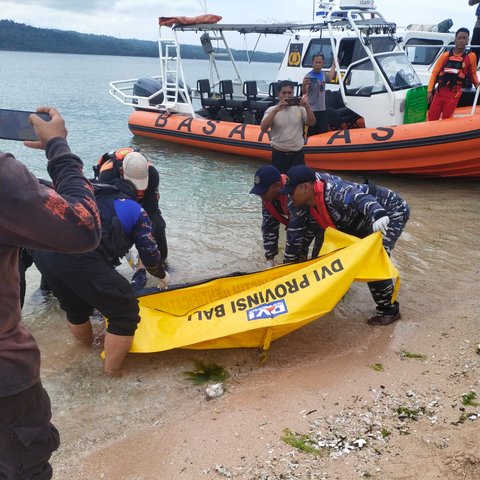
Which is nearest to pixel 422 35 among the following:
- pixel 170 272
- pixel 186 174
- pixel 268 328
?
pixel 186 174

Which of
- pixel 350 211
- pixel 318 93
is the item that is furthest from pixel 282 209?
pixel 318 93

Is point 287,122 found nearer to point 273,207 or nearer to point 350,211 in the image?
point 273,207

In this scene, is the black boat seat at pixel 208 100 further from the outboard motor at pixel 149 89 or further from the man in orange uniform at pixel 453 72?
the man in orange uniform at pixel 453 72

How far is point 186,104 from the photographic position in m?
11.3

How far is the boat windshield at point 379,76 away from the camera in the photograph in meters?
8.84

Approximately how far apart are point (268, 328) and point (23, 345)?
6.26 ft

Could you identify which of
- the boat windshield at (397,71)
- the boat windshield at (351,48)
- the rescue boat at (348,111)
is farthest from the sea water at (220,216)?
the boat windshield at (351,48)

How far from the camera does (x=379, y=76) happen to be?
8812 mm

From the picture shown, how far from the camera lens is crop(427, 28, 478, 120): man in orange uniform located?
25.5ft

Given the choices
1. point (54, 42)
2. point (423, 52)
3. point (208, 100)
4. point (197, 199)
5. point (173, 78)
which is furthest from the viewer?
point (54, 42)

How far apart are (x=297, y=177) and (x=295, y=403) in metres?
1.48

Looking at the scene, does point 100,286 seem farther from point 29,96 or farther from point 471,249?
point 29,96

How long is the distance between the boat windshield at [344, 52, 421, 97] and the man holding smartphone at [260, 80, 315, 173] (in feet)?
9.66

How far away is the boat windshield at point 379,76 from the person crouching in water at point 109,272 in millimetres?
6568
